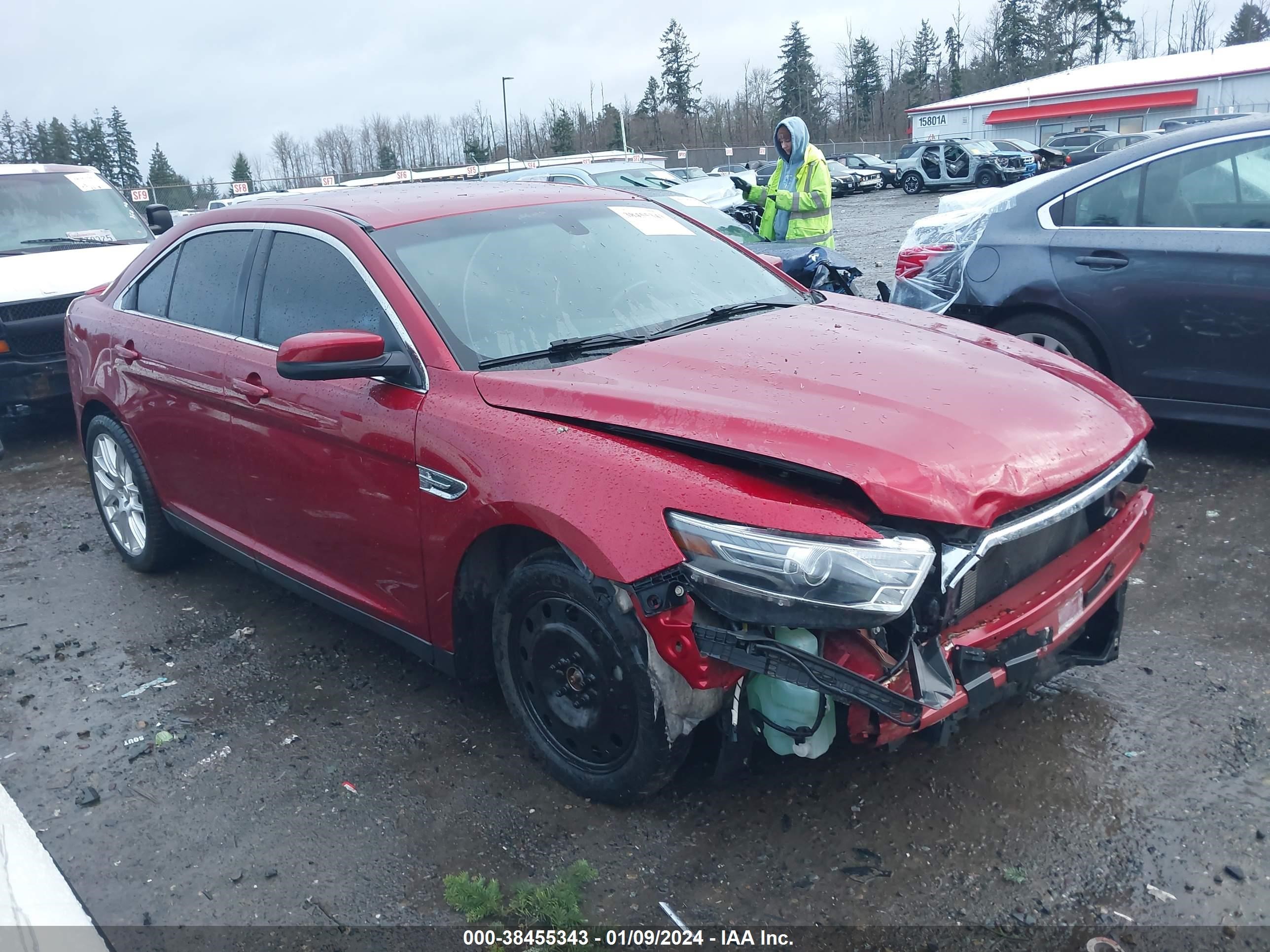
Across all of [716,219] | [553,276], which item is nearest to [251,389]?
[553,276]

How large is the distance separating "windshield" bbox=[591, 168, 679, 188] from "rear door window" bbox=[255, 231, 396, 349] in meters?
12.8

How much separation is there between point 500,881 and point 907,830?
1.12 meters

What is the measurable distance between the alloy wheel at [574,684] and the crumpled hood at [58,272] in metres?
5.98

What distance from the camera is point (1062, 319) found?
17.8 feet

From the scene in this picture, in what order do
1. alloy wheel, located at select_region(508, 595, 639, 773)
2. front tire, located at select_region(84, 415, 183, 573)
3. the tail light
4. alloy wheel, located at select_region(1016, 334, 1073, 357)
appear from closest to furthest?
alloy wheel, located at select_region(508, 595, 639, 773) < front tire, located at select_region(84, 415, 183, 573) < alloy wheel, located at select_region(1016, 334, 1073, 357) < the tail light

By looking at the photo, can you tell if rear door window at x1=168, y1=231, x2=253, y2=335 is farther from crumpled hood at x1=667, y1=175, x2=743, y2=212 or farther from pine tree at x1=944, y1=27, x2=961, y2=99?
pine tree at x1=944, y1=27, x2=961, y2=99

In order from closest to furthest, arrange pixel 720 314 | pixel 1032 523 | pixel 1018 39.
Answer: pixel 1032 523 → pixel 720 314 → pixel 1018 39

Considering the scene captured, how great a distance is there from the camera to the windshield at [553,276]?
323 centimetres

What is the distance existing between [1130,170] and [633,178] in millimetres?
12536

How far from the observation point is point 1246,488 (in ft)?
15.9

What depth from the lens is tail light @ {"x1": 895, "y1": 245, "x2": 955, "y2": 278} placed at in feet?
20.1

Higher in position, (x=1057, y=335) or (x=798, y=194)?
(x=798, y=194)

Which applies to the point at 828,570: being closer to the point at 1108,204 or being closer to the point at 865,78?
the point at 1108,204

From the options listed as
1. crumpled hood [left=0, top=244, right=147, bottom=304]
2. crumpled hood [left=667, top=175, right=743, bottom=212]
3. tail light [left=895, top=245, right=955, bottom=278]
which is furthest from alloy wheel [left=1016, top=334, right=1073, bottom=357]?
crumpled hood [left=667, top=175, right=743, bottom=212]
